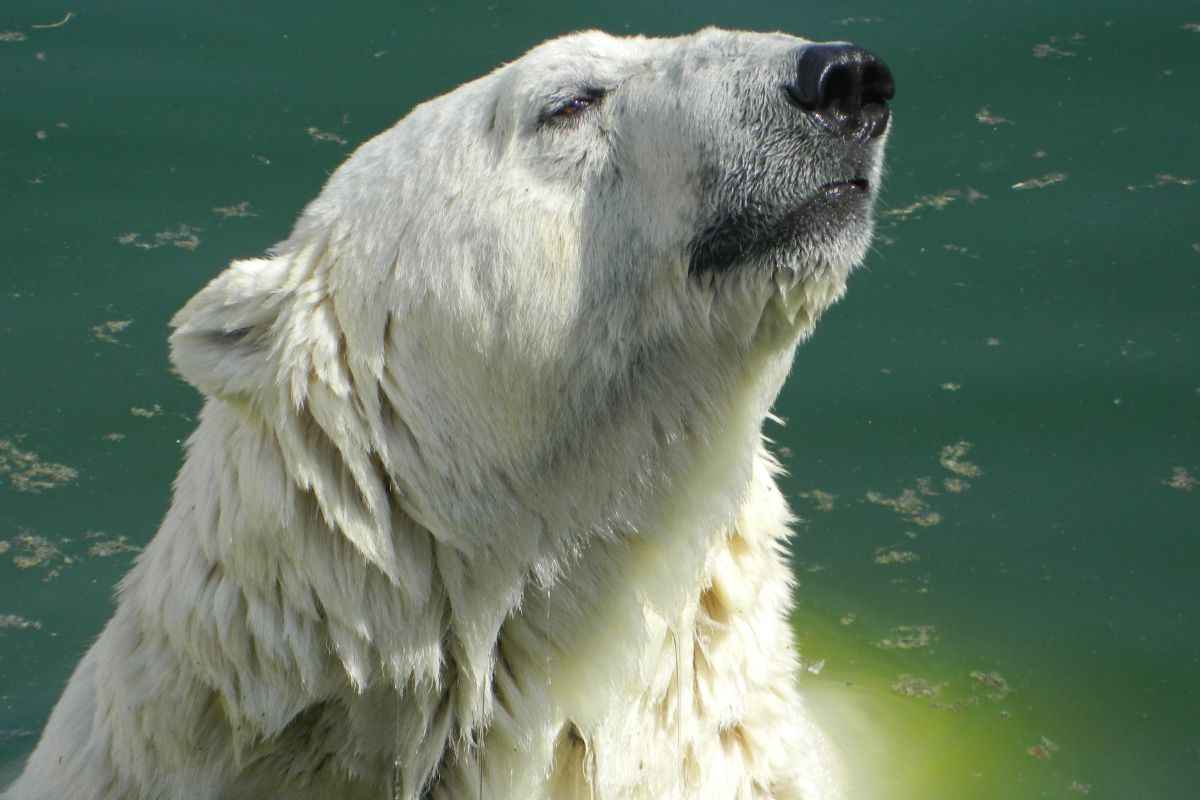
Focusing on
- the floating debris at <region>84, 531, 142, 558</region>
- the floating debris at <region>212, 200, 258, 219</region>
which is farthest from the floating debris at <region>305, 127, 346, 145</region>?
the floating debris at <region>84, 531, 142, 558</region>

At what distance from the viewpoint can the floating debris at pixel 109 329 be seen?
6.32m

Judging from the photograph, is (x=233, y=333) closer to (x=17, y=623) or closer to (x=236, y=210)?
(x=17, y=623)

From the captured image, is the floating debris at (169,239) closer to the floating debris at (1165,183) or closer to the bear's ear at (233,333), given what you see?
the bear's ear at (233,333)

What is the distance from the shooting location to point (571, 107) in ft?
10.9

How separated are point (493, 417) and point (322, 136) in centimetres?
406

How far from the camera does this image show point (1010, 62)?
23.8 ft

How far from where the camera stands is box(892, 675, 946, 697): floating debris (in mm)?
5227

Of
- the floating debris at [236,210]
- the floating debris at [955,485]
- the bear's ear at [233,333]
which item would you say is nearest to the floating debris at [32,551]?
the floating debris at [236,210]

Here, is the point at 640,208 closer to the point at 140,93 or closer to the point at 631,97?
the point at 631,97

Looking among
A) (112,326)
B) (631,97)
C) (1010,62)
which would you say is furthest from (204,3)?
(631,97)

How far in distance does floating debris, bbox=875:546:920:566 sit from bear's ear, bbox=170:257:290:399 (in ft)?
9.54

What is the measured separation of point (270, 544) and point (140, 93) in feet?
15.1

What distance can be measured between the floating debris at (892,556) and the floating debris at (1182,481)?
0.94m

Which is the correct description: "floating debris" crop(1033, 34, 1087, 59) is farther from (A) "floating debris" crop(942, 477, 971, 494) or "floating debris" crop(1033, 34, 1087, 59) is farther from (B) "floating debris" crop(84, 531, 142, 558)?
(B) "floating debris" crop(84, 531, 142, 558)
